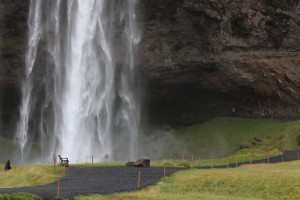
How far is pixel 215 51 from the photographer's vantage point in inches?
2803

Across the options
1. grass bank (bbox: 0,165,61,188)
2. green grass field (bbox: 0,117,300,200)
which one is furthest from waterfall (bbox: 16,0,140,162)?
grass bank (bbox: 0,165,61,188)

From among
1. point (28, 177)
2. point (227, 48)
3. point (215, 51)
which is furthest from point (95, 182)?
point (227, 48)

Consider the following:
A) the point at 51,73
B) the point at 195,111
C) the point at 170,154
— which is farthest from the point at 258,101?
the point at 51,73

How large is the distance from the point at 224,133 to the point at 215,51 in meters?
13.4

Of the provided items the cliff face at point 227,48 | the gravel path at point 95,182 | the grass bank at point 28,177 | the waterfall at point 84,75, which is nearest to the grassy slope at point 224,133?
the cliff face at point 227,48

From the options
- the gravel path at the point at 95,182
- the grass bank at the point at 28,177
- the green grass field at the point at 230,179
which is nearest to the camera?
the green grass field at the point at 230,179

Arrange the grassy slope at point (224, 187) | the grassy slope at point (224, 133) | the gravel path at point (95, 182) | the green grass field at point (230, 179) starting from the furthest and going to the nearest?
the grassy slope at point (224, 133)
the gravel path at point (95, 182)
the green grass field at point (230, 179)
the grassy slope at point (224, 187)

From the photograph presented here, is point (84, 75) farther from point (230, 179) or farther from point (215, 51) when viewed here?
point (230, 179)

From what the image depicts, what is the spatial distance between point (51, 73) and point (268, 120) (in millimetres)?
36324

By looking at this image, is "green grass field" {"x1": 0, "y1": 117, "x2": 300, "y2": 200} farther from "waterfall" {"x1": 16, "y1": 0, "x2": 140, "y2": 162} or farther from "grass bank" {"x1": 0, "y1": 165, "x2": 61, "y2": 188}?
"waterfall" {"x1": 16, "y1": 0, "x2": 140, "y2": 162}

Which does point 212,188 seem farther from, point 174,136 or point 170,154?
point 174,136

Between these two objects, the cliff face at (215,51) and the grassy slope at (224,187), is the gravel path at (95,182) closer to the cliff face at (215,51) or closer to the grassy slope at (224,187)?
the grassy slope at (224,187)

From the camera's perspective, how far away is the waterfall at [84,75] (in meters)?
70.1

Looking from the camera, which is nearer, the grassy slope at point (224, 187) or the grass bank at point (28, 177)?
the grassy slope at point (224, 187)
